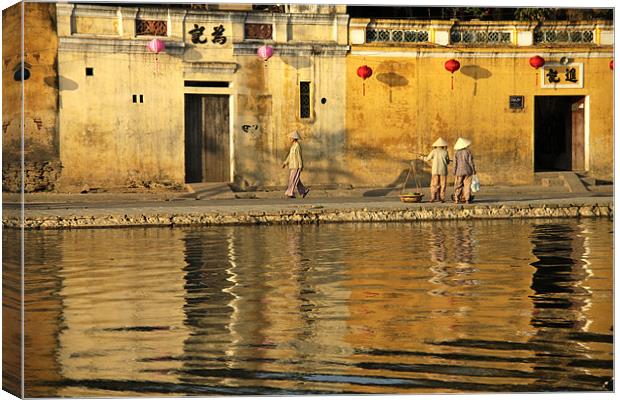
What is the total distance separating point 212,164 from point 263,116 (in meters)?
1.41

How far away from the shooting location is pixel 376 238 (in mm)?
18266

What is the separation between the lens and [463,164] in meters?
24.1

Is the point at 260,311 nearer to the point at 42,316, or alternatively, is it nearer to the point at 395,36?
the point at 42,316

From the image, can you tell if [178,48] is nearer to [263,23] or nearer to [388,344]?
[263,23]

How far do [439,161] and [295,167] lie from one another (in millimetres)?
2390

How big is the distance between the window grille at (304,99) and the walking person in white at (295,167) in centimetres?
193

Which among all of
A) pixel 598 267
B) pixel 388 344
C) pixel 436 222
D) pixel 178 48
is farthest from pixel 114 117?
pixel 388 344

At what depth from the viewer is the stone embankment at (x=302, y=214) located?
821 inches

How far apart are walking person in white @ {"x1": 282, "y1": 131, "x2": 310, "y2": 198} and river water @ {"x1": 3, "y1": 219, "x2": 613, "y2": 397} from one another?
7.40 m

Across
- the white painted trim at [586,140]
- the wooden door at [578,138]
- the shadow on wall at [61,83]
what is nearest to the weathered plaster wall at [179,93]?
the shadow on wall at [61,83]

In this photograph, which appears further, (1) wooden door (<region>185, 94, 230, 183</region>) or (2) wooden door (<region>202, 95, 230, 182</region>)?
(2) wooden door (<region>202, 95, 230, 182</region>)

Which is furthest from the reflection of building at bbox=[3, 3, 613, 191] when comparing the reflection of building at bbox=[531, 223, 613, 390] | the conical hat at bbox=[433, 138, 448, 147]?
the reflection of building at bbox=[531, 223, 613, 390]

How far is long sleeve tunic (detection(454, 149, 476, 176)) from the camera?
2392cm

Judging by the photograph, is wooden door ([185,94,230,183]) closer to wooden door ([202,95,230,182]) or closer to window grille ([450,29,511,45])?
wooden door ([202,95,230,182])
